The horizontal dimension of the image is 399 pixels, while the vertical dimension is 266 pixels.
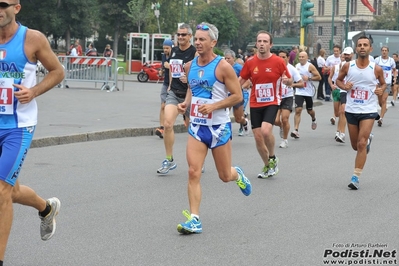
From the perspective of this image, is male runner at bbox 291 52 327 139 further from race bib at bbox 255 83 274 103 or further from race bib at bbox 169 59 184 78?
race bib at bbox 169 59 184 78

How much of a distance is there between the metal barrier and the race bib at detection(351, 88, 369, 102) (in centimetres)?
2069

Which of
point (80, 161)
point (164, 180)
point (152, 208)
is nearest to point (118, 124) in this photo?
point (80, 161)

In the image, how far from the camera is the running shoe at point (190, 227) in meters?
7.38

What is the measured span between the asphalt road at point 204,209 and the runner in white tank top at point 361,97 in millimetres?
499

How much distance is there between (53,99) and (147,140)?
30.9 feet

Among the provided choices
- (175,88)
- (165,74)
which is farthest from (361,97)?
(165,74)

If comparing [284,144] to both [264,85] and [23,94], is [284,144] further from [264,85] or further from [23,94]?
[23,94]

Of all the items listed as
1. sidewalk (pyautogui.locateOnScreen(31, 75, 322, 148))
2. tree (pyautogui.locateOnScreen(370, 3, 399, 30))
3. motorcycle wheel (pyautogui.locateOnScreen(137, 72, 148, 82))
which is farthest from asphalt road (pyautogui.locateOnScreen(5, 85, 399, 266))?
tree (pyautogui.locateOnScreen(370, 3, 399, 30))

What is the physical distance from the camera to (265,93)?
11648 mm

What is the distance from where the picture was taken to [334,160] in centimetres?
1353

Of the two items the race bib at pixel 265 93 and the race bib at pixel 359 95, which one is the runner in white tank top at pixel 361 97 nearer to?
the race bib at pixel 359 95

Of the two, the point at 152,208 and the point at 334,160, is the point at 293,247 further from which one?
the point at 334,160

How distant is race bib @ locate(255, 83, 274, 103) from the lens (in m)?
11.6

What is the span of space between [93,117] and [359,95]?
9.32m
